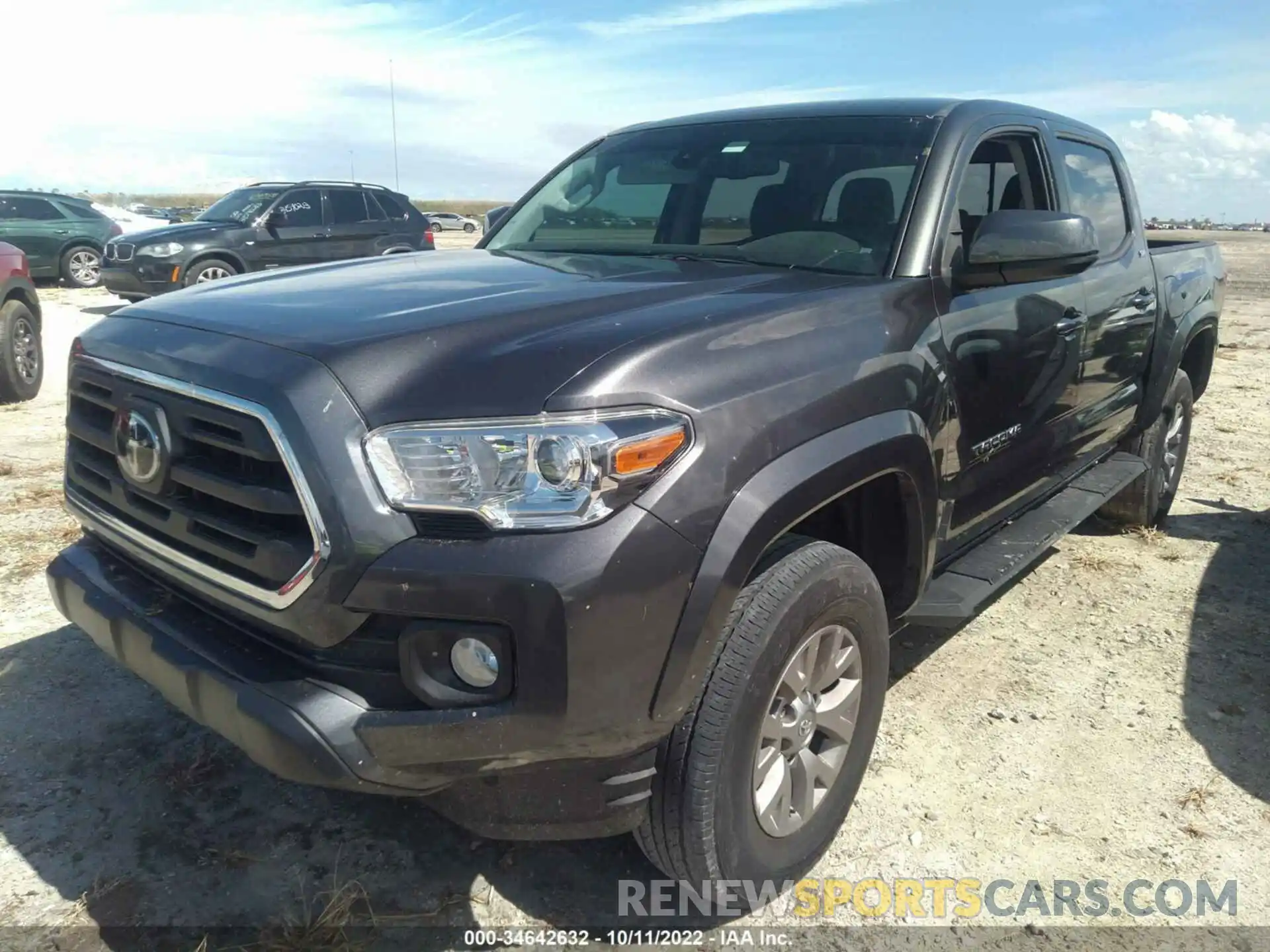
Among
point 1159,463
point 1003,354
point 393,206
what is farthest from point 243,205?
point 1003,354

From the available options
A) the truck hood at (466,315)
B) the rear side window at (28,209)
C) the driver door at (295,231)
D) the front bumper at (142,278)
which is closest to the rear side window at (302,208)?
the driver door at (295,231)

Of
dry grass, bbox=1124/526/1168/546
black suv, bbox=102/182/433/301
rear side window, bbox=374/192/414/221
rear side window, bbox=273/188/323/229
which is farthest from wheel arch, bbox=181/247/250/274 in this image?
dry grass, bbox=1124/526/1168/546

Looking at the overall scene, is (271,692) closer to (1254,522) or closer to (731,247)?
(731,247)

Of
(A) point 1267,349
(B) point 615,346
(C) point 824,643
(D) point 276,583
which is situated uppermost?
(B) point 615,346

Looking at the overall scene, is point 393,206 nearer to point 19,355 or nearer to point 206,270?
point 206,270

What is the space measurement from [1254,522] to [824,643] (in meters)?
4.12

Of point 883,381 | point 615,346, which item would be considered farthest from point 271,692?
point 883,381

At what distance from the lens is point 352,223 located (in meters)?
13.9

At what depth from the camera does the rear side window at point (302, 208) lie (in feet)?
44.2

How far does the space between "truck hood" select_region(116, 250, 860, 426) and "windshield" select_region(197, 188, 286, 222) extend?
1156cm

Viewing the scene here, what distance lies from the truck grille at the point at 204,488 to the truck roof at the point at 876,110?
2.26 meters

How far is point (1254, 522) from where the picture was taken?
5.32 meters

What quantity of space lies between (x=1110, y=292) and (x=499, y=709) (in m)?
3.19

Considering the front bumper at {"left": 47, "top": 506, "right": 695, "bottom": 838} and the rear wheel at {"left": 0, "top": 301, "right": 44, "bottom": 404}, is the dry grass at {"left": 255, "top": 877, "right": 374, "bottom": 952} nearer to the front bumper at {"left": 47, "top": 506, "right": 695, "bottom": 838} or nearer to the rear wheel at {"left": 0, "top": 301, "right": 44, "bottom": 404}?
the front bumper at {"left": 47, "top": 506, "right": 695, "bottom": 838}
